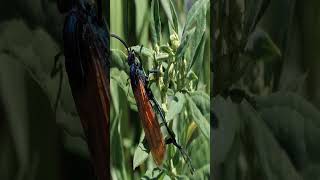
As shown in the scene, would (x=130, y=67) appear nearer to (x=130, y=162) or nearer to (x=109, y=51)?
(x=109, y=51)

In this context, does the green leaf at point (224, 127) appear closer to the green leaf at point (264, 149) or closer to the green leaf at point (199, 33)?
the green leaf at point (264, 149)

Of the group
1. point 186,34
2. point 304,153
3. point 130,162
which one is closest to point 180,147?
point 130,162

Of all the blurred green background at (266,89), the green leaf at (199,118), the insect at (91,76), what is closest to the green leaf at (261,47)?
the blurred green background at (266,89)

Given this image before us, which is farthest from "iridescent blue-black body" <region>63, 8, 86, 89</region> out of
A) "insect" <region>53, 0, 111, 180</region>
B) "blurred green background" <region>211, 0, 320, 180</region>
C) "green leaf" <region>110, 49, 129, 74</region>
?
"blurred green background" <region>211, 0, 320, 180</region>

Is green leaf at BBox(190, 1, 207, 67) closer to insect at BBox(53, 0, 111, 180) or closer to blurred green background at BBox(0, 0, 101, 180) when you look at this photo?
insect at BBox(53, 0, 111, 180)

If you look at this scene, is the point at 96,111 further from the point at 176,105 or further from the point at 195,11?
the point at 195,11

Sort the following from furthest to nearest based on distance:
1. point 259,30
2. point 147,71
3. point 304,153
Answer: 1. point 147,71
2. point 259,30
3. point 304,153
